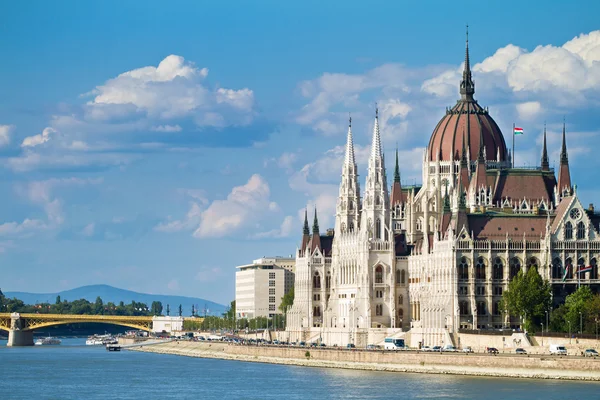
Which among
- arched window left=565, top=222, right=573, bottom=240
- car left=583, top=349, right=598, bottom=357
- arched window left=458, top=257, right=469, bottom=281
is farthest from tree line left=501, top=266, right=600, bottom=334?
car left=583, top=349, right=598, bottom=357

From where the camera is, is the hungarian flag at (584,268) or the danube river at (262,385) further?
the hungarian flag at (584,268)

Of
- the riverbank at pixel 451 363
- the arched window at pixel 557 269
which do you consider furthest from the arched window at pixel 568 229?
the riverbank at pixel 451 363

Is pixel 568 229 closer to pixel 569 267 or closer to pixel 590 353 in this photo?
pixel 569 267

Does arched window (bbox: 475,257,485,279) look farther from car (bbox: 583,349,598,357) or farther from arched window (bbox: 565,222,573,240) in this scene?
car (bbox: 583,349,598,357)

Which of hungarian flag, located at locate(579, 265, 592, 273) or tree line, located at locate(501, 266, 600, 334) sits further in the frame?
hungarian flag, located at locate(579, 265, 592, 273)

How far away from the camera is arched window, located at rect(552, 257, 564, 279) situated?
181625mm

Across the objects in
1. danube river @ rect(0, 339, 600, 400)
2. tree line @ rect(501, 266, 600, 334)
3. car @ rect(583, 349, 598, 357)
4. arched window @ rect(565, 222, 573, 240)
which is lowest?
danube river @ rect(0, 339, 600, 400)

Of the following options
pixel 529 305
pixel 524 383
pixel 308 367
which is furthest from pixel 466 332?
pixel 524 383

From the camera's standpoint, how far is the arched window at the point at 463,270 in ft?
599

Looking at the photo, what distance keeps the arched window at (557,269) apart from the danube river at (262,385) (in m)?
28.6

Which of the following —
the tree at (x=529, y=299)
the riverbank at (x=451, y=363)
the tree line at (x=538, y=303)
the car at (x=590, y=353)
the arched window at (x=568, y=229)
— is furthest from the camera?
the arched window at (x=568, y=229)

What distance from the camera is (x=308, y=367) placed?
17888cm

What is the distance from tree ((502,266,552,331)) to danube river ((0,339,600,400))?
19701mm

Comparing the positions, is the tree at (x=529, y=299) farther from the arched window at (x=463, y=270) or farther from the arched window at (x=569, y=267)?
the arched window at (x=463, y=270)
